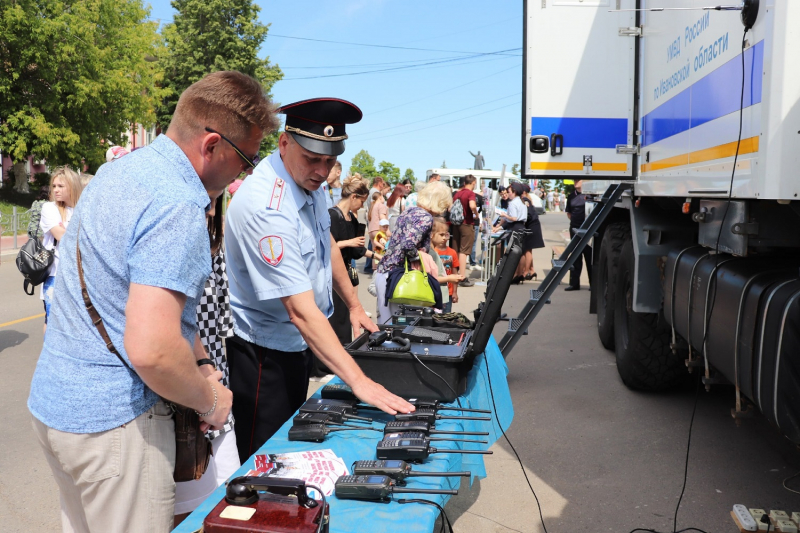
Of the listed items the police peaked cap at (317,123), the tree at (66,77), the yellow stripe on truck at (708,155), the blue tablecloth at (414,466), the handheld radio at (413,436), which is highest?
the tree at (66,77)

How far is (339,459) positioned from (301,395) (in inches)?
36.5

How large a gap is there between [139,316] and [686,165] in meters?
Result: 3.33

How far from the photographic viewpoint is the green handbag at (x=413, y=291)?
191 inches

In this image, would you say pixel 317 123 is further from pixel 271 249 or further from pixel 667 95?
pixel 667 95

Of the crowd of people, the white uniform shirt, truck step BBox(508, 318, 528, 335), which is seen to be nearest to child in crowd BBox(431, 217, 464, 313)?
truck step BBox(508, 318, 528, 335)

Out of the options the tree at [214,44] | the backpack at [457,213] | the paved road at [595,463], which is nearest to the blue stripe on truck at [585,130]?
the paved road at [595,463]

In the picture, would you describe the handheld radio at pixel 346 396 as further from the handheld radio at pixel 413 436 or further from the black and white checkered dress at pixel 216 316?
the black and white checkered dress at pixel 216 316

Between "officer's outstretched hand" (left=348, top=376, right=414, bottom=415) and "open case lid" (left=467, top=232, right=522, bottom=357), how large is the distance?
49 centimetres

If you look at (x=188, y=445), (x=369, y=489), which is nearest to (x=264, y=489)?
(x=369, y=489)

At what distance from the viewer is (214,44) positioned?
1613 inches

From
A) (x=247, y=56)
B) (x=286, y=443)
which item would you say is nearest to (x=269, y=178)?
(x=286, y=443)

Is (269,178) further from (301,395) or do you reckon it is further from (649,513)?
(649,513)

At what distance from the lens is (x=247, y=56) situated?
41.3m

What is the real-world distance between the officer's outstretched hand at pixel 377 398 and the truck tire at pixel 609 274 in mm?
4017
